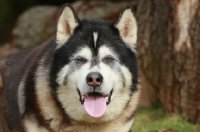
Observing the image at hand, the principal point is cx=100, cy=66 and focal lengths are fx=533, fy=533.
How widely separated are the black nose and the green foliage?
9.13ft

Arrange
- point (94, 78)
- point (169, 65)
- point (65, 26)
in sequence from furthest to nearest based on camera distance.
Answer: point (169, 65) < point (65, 26) < point (94, 78)

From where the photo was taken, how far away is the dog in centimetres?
597

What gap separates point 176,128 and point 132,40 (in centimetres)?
257

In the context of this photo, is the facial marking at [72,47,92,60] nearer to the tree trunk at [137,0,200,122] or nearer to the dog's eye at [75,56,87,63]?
the dog's eye at [75,56,87,63]

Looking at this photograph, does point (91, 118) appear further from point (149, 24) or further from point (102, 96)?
point (149, 24)

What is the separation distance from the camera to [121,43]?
20.7 feet

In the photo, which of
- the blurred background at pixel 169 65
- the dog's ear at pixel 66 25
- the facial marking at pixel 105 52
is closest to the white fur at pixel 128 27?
the facial marking at pixel 105 52

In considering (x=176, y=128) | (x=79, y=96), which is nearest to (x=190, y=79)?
(x=176, y=128)

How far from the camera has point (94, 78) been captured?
5.72 metres

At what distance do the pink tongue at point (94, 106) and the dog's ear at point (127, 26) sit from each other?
0.86 meters

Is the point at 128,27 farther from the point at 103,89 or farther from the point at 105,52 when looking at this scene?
the point at 103,89

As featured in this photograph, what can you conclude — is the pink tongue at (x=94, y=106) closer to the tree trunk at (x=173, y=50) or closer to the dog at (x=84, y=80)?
the dog at (x=84, y=80)

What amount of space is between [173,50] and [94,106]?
10.6ft

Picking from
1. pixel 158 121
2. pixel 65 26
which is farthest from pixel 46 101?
pixel 158 121
